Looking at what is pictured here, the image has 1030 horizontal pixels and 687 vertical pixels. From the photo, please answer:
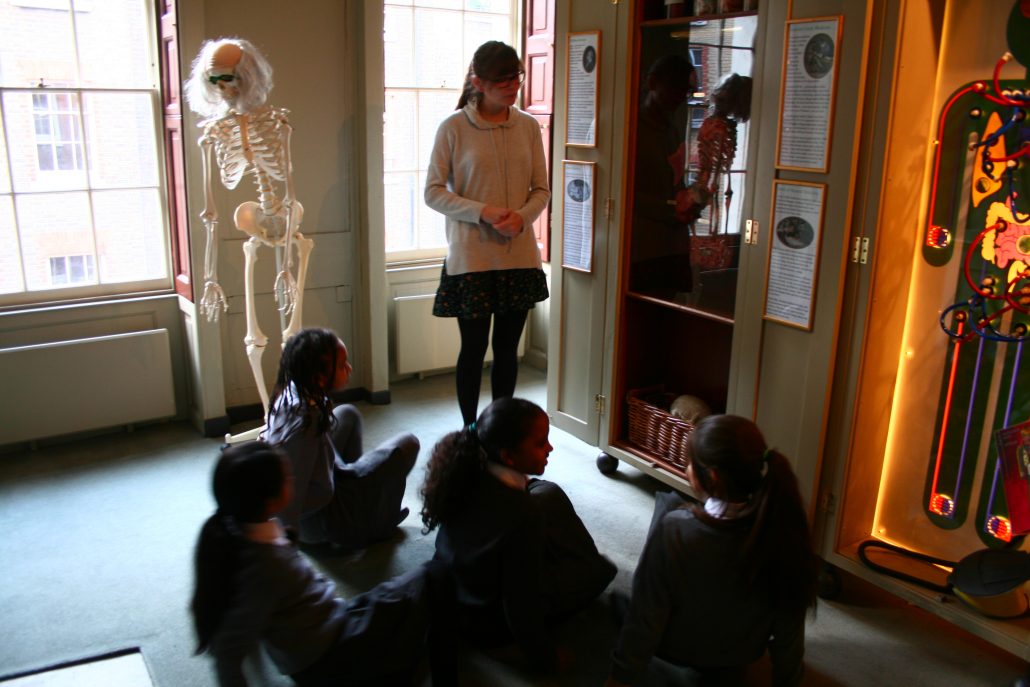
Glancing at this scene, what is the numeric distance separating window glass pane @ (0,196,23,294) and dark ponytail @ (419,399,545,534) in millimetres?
2482

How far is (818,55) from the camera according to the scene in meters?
2.59

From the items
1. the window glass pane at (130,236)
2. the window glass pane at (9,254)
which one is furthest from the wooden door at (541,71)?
the window glass pane at (9,254)

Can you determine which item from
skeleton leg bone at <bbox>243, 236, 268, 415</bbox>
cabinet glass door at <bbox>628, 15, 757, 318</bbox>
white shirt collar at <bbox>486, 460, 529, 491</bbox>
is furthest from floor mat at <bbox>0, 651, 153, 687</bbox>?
cabinet glass door at <bbox>628, 15, 757, 318</bbox>

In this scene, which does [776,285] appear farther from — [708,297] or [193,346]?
[193,346]

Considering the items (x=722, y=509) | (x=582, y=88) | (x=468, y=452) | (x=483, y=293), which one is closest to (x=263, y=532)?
(x=468, y=452)

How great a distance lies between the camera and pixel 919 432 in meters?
2.74

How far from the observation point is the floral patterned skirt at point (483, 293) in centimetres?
345

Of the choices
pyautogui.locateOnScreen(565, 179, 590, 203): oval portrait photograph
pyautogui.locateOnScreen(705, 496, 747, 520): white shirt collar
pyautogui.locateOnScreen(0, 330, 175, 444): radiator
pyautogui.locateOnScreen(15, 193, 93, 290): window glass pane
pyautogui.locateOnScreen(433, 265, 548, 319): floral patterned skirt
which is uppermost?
pyautogui.locateOnScreen(565, 179, 590, 203): oval portrait photograph

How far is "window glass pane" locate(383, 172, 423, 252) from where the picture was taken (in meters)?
4.82

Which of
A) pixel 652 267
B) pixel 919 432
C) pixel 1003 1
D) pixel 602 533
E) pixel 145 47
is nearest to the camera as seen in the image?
pixel 1003 1

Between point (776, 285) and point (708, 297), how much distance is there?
458 millimetres

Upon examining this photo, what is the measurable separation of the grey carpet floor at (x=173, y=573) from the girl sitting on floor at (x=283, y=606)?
29 centimetres

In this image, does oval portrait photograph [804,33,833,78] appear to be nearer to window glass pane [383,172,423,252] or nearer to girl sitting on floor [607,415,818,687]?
girl sitting on floor [607,415,818,687]

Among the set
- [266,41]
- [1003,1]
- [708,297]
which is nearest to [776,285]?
[708,297]
